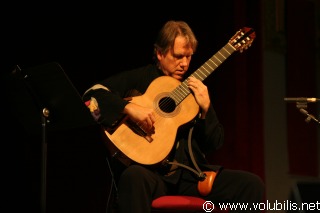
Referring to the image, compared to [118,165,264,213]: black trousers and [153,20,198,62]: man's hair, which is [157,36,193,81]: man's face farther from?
[118,165,264,213]: black trousers

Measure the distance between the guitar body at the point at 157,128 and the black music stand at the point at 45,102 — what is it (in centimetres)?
30

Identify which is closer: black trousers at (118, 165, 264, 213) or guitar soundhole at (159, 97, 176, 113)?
black trousers at (118, 165, 264, 213)

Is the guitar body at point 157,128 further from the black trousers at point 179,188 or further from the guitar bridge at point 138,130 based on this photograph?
the black trousers at point 179,188

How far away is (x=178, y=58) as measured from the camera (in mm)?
3115

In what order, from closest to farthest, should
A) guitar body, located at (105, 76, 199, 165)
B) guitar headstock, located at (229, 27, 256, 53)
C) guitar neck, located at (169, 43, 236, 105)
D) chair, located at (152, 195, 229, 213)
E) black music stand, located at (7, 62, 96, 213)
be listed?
black music stand, located at (7, 62, 96, 213) < chair, located at (152, 195, 229, 213) < guitar body, located at (105, 76, 199, 165) < guitar neck, located at (169, 43, 236, 105) < guitar headstock, located at (229, 27, 256, 53)

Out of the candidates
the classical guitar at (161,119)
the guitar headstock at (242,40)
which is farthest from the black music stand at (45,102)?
the guitar headstock at (242,40)

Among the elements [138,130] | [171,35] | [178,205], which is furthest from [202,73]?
[178,205]

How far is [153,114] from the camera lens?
2922 millimetres

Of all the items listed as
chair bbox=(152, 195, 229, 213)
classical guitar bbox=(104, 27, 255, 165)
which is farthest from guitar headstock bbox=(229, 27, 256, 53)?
chair bbox=(152, 195, 229, 213)

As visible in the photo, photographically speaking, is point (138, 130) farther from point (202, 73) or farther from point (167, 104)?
point (202, 73)

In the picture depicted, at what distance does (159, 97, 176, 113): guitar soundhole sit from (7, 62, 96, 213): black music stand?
54 centimetres

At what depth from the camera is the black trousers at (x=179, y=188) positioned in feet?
8.50

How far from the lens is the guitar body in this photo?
280 centimetres

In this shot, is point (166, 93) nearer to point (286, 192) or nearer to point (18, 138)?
point (18, 138)
